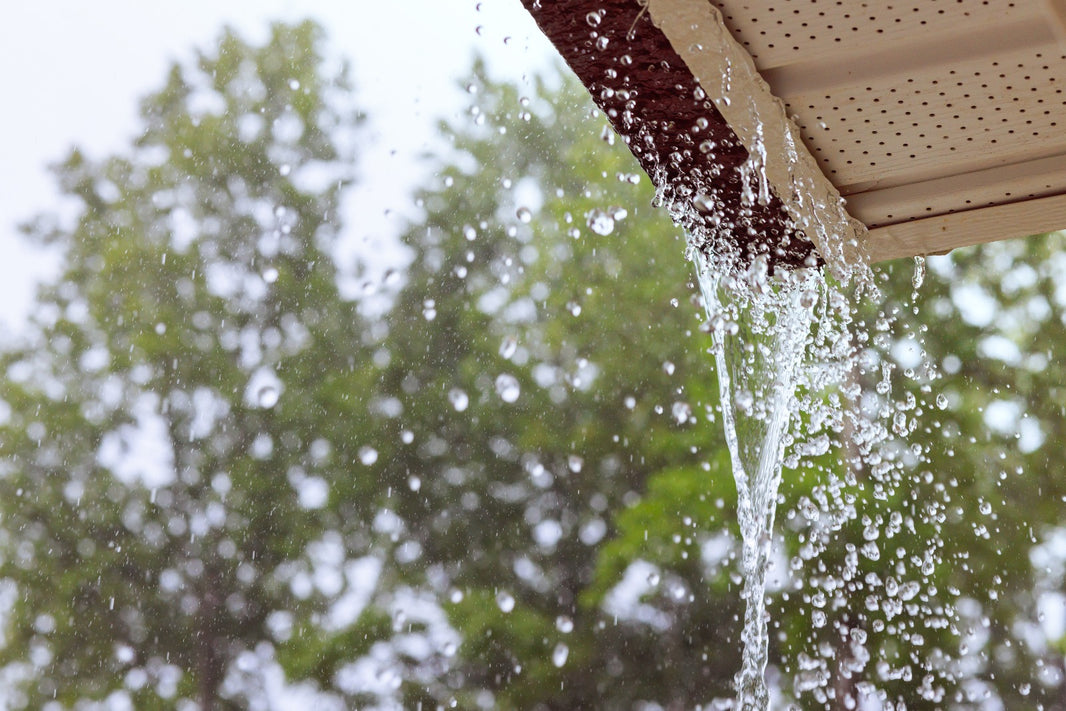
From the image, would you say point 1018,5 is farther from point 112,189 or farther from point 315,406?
point 112,189

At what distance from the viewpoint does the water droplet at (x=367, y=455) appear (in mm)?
7691

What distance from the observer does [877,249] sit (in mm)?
2145

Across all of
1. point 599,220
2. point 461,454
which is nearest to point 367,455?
point 461,454

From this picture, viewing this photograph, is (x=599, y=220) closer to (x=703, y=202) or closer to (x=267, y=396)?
(x=703, y=202)

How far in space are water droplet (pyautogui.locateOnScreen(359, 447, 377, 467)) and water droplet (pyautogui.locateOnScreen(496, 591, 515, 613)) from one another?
134cm

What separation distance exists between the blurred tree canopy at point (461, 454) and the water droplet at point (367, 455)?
68 mm

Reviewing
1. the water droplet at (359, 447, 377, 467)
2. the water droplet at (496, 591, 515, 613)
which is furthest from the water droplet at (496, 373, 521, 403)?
the water droplet at (496, 591, 515, 613)

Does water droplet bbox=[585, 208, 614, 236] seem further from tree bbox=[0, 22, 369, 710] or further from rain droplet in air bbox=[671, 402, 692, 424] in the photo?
tree bbox=[0, 22, 369, 710]

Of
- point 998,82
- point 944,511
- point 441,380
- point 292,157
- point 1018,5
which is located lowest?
point 944,511

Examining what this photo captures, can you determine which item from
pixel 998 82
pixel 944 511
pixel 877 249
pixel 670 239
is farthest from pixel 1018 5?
pixel 670 239

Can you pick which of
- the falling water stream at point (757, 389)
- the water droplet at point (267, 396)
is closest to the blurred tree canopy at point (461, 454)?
the water droplet at point (267, 396)

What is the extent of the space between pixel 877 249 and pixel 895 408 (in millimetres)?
5306

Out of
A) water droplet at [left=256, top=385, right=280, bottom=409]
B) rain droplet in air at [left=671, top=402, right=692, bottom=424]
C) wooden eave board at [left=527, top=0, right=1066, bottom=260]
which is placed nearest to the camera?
wooden eave board at [left=527, top=0, right=1066, bottom=260]

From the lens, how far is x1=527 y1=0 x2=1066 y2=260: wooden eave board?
4.86 ft
